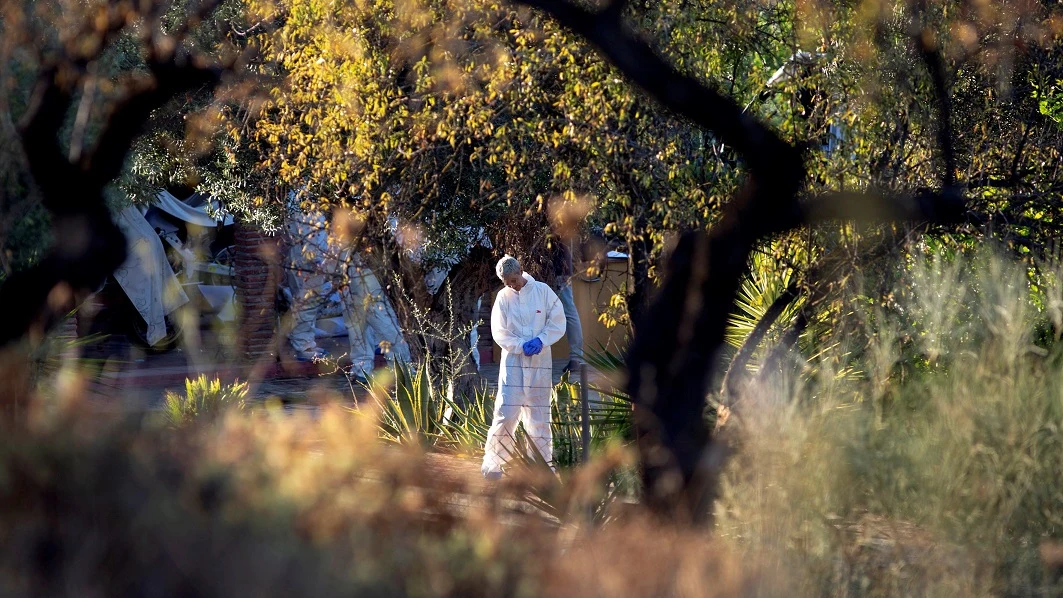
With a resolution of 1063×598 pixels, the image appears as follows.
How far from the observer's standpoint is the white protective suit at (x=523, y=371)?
9031mm

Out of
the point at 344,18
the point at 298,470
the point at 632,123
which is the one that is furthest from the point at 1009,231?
the point at 298,470

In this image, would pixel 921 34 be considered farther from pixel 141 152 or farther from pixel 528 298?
pixel 141 152

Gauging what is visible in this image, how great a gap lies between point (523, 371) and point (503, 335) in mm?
323

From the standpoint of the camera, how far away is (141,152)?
12.4 meters

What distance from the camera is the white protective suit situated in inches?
356

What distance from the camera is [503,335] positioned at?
9.62m

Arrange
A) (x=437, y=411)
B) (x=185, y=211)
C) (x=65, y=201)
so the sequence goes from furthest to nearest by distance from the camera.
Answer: (x=185, y=211)
(x=437, y=411)
(x=65, y=201)

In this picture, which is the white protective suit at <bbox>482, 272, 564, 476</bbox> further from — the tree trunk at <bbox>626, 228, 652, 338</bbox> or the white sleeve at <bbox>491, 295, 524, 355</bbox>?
the tree trunk at <bbox>626, 228, 652, 338</bbox>

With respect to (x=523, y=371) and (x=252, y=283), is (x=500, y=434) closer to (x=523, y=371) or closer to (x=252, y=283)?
(x=523, y=371)

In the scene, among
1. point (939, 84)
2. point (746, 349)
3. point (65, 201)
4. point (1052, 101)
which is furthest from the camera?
point (1052, 101)

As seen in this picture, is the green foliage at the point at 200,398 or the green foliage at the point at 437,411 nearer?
the green foliage at the point at 437,411

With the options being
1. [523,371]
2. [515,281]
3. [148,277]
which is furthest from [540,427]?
[148,277]

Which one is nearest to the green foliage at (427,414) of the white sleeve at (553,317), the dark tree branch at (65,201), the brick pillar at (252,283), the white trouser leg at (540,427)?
the white sleeve at (553,317)

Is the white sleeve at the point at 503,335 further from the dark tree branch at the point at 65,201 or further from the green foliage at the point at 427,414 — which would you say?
the dark tree branch at the point at 65,201
